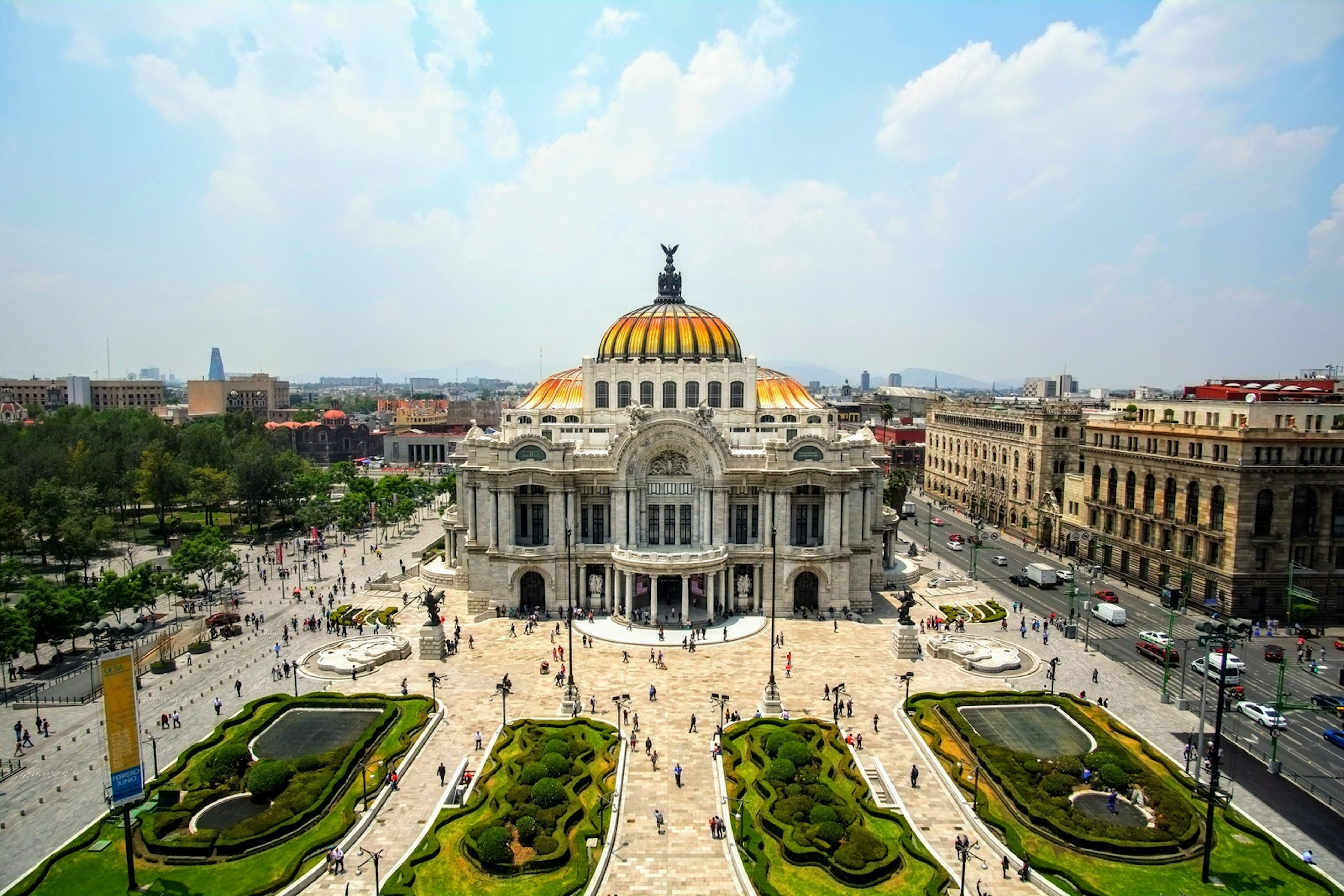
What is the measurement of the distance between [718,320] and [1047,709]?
161 ft

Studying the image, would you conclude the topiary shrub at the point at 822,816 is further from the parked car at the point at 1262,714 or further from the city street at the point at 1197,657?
the parked car at the point at 1262,714

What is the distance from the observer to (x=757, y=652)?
6112 cm

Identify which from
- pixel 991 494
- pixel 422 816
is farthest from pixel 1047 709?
pixel 991 494

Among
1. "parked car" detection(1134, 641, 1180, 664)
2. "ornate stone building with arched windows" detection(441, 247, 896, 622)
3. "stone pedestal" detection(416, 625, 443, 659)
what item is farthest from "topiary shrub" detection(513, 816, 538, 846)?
"parked car" detection(1134, 641, 1180, 664)

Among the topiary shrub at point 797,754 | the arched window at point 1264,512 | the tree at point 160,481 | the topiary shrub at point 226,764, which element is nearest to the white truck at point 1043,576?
the arched window at point 1264,512

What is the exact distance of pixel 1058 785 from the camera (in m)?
39.5

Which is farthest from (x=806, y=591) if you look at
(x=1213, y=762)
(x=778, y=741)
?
(x=1213, y=762)

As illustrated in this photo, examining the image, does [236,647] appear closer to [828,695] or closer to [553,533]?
[553,533]

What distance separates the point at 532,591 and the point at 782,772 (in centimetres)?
3715

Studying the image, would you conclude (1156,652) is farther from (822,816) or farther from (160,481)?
(160,481)

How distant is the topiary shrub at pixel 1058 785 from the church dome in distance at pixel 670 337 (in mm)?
50014

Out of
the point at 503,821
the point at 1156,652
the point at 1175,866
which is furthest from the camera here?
the point at 1156,652

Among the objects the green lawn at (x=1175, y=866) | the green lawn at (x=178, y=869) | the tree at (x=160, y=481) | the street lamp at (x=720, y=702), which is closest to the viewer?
the green lawn at (x=178, y=869)

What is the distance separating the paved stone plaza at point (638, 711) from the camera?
35.4 meters
